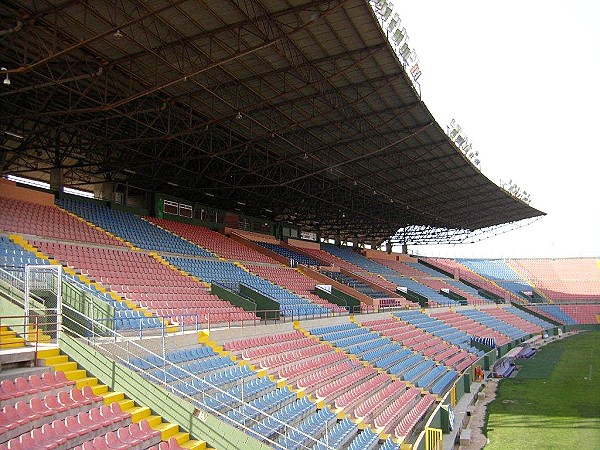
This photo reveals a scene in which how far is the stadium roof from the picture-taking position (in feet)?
50.3

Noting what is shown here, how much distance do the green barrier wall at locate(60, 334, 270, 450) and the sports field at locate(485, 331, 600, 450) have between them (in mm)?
8926

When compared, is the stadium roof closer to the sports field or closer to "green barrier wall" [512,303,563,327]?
the sports field

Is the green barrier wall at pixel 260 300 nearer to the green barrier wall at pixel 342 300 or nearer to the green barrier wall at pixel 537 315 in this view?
the green barrier wall at pixel 342 300

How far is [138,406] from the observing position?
378 inches

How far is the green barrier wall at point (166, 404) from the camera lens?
31.2ft

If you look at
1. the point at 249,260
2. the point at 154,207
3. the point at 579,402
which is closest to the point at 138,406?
the point at 579,402

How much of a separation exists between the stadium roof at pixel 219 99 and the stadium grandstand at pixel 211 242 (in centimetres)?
11

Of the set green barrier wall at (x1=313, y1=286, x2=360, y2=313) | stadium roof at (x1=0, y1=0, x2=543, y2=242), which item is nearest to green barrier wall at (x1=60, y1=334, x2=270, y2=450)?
stadium roof at (x1=0, y1=0, x2=543, y2=242)

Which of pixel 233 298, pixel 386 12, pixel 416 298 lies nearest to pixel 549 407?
pixel 233 298

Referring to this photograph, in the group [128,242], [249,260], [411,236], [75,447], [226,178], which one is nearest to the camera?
[75,447]

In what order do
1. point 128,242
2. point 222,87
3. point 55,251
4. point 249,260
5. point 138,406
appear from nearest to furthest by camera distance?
point 138,406 → point 55,251 → point 222,87 → point 128,242 → point 249,260

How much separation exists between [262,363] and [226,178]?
21.3 m

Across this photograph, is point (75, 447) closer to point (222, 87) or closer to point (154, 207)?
point (222, 87)

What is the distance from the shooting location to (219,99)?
20703 mm
